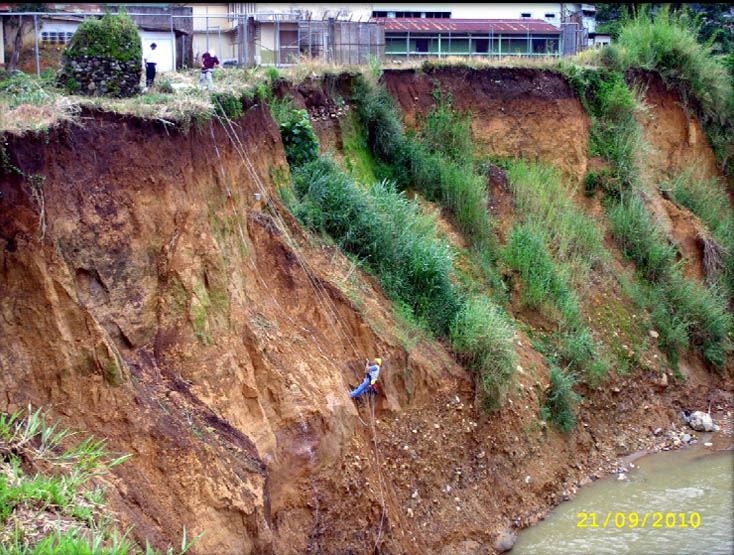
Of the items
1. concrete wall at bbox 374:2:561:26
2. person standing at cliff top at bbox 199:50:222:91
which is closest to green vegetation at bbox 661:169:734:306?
concrete wall at bbox 374:2:561:26

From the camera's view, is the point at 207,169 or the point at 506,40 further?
the point at 506,40

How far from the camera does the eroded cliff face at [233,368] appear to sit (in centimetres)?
862

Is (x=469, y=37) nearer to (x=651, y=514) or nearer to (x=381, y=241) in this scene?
(x=381, y=241)

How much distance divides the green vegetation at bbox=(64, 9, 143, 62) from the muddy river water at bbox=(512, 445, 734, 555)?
26.8 feet

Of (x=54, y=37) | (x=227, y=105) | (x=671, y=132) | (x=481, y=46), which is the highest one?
(x=481, y=46)

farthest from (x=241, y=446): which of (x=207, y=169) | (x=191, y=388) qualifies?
(x=207, y=169)

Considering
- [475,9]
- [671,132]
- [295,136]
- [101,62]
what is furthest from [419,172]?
[475,9]

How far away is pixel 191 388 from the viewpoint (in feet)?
31.8

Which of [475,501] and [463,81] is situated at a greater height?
[463,81]

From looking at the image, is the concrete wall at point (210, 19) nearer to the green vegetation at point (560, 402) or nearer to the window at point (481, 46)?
the window at point (481, 46)

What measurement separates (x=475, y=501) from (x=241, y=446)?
156 inches

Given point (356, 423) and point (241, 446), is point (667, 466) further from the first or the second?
point (241, 446)

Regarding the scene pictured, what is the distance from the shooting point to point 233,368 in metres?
10.1
